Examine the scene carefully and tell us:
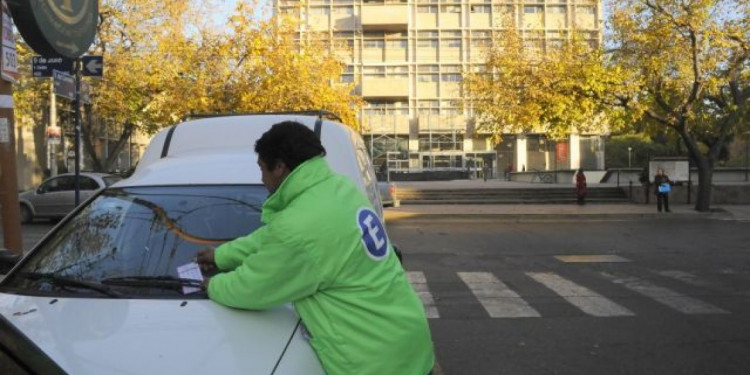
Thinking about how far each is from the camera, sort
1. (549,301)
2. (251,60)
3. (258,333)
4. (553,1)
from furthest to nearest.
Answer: (553,1) < (251,60) < (549,301) < (258,333)

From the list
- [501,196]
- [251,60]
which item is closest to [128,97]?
[251,60]

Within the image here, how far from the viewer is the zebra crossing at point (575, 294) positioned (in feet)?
24.4

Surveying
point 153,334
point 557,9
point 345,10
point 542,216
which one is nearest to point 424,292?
point 153,334

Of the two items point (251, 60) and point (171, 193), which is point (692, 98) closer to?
point (251, 60)

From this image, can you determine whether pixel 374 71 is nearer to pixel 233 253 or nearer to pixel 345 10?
pixel 345 10

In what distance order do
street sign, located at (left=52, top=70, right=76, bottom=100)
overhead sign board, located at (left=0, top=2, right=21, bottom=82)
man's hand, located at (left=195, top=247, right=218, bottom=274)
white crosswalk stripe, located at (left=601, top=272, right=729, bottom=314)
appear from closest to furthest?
man's hand, located at (left=195, top=247, right=218, bottom=274) < overhead sign board, located at (left=0, top=2, right=21, bottom=82) < white crosswalk stripe, located at (left=601, top=272, right=729, bottom=314) < street sign, located at (left=52, top=70, right=76, bottom=100)

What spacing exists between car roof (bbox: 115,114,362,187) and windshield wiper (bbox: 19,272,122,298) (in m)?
0.69

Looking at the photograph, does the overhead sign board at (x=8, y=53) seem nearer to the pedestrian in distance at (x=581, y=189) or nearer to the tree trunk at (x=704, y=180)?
the tree trunk at (x=704, y=180)

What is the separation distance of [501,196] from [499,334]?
22535mm

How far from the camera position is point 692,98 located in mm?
20703

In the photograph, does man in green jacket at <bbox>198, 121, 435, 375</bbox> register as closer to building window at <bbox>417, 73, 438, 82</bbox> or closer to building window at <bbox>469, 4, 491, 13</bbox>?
building window at <bbox>417, 73, 438, 82</bbox>

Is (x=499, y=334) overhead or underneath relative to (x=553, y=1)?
underneath

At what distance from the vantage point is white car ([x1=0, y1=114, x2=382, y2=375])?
212 cm

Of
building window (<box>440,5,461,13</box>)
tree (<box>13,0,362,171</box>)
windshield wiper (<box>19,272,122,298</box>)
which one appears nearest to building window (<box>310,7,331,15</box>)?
building window (<box>440,5,461,13</box>)
